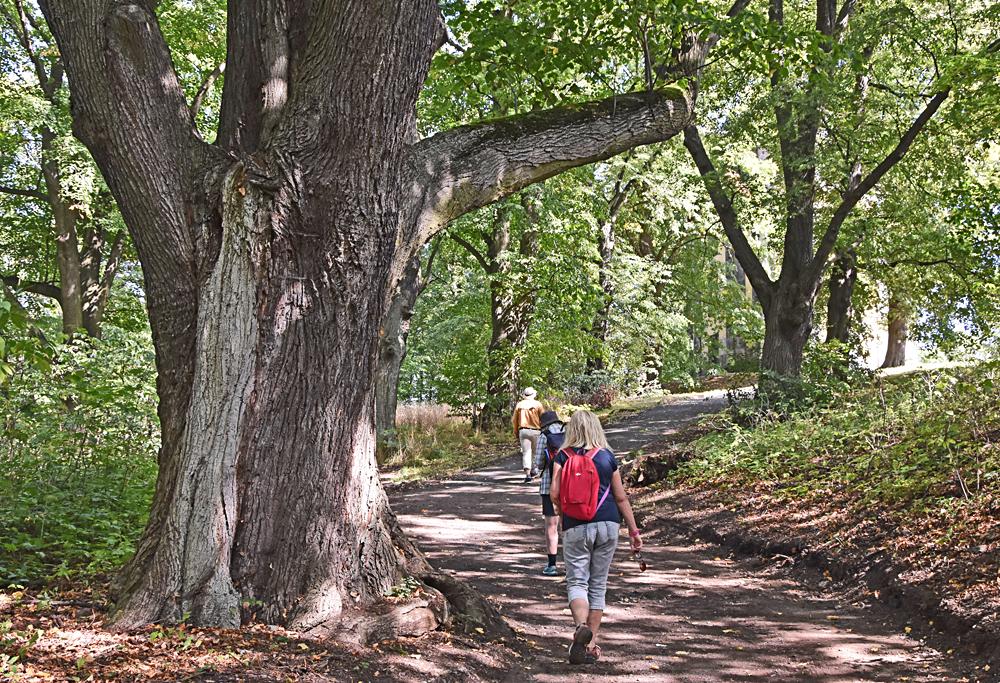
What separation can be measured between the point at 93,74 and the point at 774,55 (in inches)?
278

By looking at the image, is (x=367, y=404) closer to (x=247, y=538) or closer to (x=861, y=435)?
(x=247, y=538)

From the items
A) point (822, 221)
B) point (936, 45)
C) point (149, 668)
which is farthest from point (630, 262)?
point (149, 668)

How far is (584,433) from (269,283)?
2.66 meters

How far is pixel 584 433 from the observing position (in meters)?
6.37

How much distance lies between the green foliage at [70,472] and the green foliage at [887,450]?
25.8ft

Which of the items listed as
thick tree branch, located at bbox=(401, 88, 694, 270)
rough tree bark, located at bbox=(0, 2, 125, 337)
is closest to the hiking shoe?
thick tree branch, located at bbox=(401, 88, 694, 270)

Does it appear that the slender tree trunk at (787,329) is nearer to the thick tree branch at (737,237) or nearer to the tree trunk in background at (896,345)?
the thick tree branch at (737,237)

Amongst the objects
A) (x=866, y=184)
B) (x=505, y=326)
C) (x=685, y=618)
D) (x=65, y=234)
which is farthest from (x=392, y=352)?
(x=685, y=618)

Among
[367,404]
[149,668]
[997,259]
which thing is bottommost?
[149,668]

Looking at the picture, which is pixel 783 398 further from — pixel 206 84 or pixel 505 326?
pixel 206 84

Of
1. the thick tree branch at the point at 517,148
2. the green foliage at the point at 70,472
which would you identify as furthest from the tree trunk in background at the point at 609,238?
the thick tree branch at the point at 517,148

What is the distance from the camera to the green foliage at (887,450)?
8.52 meters

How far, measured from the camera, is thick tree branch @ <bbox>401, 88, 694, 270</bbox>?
6.14 m

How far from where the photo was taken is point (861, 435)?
11.2 metres
